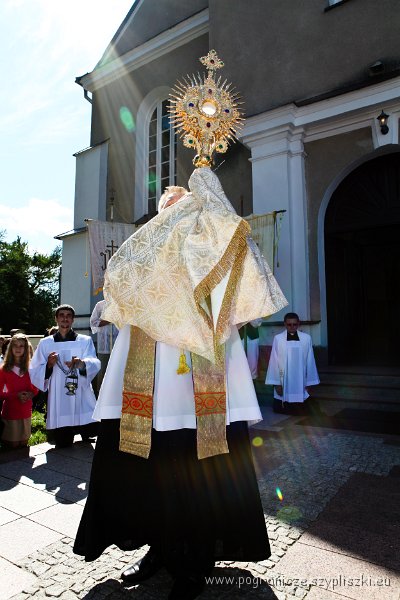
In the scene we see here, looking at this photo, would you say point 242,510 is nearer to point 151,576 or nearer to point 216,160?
point 151,576

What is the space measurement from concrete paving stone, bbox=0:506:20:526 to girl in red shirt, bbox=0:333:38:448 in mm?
2113

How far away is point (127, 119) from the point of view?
13352mm

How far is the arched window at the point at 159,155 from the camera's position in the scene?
40.8 ft

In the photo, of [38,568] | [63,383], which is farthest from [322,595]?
[63,383]

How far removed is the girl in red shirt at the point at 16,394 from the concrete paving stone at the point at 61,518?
7.36 feet

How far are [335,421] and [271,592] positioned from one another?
4.25 metres

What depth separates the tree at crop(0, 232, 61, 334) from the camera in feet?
123

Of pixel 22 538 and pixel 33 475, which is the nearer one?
pixel 22 538

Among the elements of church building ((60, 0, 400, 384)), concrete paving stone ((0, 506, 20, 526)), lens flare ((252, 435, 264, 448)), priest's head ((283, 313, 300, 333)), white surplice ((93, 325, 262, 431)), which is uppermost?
church building ((60, 0, 400, 384))

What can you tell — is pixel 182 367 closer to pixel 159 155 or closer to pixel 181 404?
pixel 181 404

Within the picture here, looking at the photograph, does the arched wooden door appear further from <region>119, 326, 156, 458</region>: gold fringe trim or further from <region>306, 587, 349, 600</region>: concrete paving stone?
<region>119, 326, 156, 458</region>: gold fringe trim

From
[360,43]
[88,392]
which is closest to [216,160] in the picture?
[360,43]

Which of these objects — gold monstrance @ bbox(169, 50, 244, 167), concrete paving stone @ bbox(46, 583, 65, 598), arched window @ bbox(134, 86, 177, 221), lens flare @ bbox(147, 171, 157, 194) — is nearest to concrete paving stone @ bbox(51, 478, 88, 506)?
concrete paving stone @ bbox(46, 583, 65, 598)

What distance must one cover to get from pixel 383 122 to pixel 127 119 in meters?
8.48
